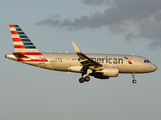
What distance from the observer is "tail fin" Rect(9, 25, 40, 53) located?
50.3 meters

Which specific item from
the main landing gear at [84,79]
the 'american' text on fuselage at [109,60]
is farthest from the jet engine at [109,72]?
the 'american' text on fuselage at [109,60]

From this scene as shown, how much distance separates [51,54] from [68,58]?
257 centimetres

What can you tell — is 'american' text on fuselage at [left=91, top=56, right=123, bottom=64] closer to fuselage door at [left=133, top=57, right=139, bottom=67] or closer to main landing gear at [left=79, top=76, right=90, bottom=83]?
fuselage door at [left=133, top=57, right=139, bottom=67]

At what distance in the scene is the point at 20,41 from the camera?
50781 millimetres

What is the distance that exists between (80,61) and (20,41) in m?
10.4

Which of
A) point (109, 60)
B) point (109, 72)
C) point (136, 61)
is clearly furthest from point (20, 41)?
point (136, 61)

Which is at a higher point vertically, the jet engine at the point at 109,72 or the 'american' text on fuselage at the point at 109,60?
the 'american' text on fuselage at the point at 109,60

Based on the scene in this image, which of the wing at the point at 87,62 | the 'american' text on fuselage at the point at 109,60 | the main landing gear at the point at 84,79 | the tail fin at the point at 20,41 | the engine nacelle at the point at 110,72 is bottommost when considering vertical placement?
the main landing gear at the point at 84,79

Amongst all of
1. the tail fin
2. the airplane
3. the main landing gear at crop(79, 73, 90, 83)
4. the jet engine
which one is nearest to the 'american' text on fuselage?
the airplane

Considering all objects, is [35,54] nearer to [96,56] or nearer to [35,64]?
[35,64]

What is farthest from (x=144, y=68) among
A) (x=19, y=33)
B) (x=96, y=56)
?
(x=19, y=33)

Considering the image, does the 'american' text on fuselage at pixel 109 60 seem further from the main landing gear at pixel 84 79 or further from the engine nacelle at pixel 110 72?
the main landing gear at pixel 84 79

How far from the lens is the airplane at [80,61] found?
156 ft

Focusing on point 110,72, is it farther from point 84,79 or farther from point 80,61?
point 80,61
